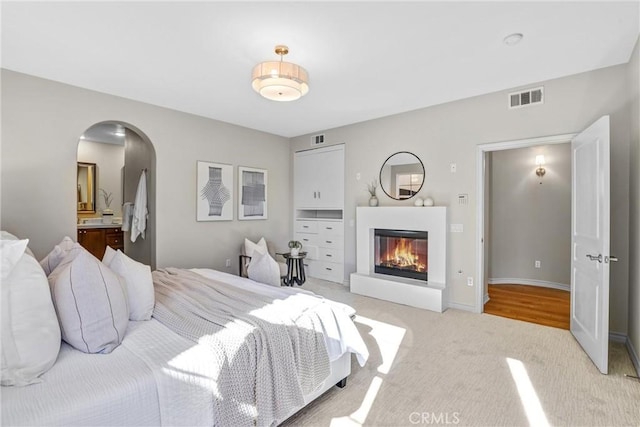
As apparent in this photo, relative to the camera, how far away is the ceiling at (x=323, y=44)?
2.23m

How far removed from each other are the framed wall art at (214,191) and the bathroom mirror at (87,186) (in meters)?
3.13

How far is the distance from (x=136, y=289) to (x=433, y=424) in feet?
6.52

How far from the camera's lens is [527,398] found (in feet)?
6.98

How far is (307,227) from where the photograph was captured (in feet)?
18.9

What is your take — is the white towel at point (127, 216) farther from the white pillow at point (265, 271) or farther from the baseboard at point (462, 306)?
the baseboard at point (462, 306)

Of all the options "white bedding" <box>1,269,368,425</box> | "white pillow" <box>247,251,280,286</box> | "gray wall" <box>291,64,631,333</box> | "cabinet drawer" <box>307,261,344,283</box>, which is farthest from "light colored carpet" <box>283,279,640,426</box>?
"cabinet drawer" <box>307,261,344,283</box>

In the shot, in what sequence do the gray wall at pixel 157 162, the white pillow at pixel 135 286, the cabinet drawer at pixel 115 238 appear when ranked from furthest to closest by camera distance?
the cabinet drawer at pixel 115 238 < the gray wall at pixel 157 162 < the white pillow at pixel 135 286

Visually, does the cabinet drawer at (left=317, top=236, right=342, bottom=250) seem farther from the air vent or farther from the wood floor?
the air vent

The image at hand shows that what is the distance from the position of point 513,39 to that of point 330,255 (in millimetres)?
3837

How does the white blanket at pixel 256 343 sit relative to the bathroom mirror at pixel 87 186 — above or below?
below

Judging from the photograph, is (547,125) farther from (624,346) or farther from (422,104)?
(624,346)

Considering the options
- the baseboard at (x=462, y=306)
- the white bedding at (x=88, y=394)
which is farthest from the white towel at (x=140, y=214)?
the baseboard at (x=462, y=306)

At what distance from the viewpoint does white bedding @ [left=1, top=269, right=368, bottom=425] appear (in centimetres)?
115

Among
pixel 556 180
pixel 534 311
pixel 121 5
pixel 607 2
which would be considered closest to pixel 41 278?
pixel 121 5
